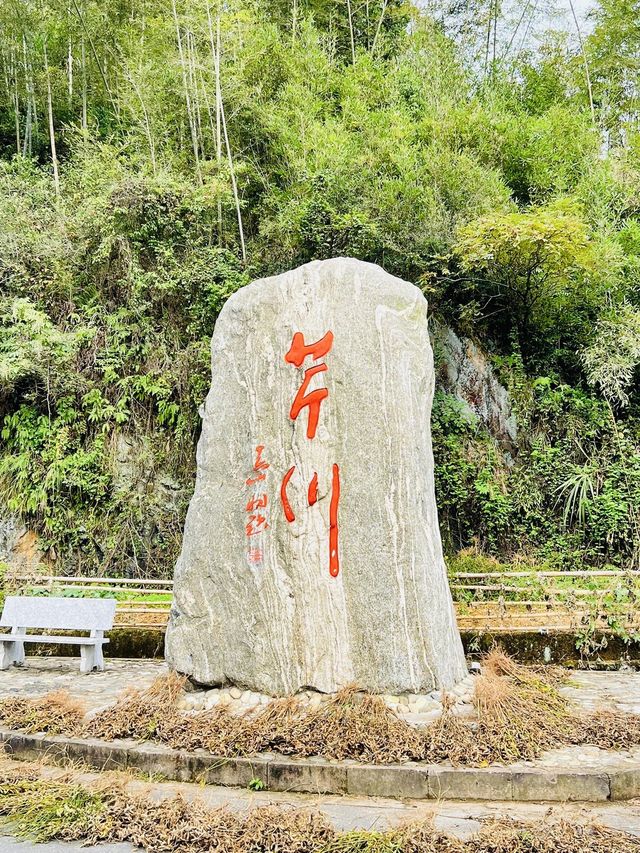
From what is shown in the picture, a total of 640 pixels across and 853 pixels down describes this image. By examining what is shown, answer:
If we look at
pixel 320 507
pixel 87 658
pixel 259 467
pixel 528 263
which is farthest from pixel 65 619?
pixel 528 263

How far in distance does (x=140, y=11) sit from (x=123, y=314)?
5.97m

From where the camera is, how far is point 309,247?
9523 mm

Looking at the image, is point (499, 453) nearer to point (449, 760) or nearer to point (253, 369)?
point (253, 369)

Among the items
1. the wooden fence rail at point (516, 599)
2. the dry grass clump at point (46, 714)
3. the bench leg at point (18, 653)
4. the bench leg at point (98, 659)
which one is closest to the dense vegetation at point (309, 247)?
the wooden fence rail at point (516, 599)

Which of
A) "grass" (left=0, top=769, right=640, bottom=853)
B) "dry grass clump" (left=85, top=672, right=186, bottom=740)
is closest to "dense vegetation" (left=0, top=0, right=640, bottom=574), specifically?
"dry grass clump" (left=85, top=672, right=186, bottom=740)

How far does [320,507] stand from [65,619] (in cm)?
305

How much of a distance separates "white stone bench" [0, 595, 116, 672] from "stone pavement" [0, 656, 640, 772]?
21 cm

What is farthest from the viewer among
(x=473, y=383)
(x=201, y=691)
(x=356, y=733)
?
(x=473, y=383)

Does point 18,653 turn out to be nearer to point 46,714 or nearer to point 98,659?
point 98,659

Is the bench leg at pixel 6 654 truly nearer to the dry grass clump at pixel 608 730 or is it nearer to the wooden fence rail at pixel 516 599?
the wooden fence rail at pixel 516 599

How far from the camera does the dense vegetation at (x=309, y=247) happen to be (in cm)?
886

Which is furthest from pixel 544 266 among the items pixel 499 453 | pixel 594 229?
pixel 499 453

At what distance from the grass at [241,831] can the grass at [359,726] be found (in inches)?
19.3

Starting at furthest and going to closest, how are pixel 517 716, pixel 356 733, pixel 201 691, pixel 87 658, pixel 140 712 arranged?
pixel 87 658 < pixel 201 691 < pixel 140 712 < pixel 517 716 < pixel 356 733
